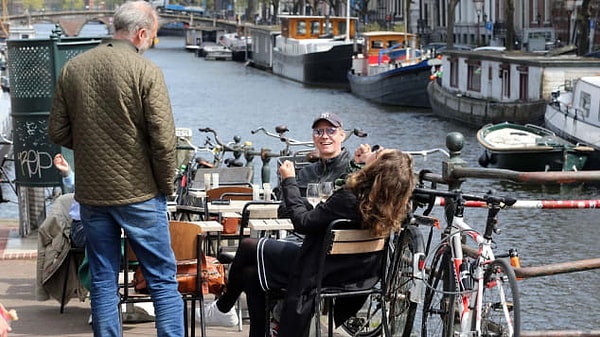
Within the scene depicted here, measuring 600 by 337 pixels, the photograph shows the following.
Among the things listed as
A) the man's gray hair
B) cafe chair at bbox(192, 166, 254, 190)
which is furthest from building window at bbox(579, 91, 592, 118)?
the man's gray hair

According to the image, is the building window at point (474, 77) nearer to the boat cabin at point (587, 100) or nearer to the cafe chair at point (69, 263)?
the boat cabin at point (587, 100)

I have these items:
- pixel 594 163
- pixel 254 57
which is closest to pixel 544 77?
pixel 594 163

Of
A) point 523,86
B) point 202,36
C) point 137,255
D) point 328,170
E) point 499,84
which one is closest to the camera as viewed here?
point 137,255

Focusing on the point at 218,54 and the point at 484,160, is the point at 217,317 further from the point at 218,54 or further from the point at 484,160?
the point at 218,54

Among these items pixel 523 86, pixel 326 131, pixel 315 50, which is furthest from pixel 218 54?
pixel 326 131

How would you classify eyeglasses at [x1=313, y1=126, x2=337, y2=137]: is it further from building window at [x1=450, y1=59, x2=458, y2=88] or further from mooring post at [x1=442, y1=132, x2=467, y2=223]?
building window at [x1=450, y1=59, x2=458, y2=88]

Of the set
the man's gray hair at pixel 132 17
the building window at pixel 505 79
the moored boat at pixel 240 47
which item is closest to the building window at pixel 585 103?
the building window at pixel 505 79

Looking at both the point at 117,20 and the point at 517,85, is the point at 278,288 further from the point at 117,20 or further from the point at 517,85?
the point at 517,85

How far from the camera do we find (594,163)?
946 inches

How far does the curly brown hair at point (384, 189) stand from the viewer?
5.51 m

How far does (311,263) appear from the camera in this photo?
18.7ft

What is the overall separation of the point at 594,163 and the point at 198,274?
1890 centimetres

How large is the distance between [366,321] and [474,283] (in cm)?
128

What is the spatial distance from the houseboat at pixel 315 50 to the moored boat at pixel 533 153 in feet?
102
